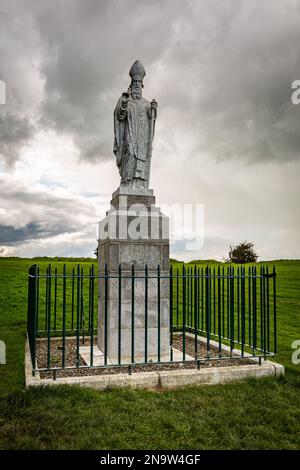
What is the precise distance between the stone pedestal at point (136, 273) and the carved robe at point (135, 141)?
44 cm

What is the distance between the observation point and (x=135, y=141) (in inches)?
321

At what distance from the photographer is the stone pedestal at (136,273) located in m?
7.32

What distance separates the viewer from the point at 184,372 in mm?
6152

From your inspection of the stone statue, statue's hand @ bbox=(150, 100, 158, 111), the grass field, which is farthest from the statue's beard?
Result: the grass field

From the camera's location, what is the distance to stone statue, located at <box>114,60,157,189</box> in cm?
814

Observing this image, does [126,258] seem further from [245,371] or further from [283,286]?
[283,286]

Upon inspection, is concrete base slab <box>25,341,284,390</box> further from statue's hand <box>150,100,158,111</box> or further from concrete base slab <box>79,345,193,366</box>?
statue's hand <box>150,100,158,111</box>

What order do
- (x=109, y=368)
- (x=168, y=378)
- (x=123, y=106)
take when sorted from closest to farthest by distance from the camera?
1. (x=168, y=378)
2. (x=109, y=368)
3. (x=123, y=106)

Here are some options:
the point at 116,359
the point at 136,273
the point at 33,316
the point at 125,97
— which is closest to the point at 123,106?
the point at 125,97

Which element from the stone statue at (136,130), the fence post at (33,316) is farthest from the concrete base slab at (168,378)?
the stone statue at (136,130)

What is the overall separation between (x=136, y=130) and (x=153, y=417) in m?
5.52

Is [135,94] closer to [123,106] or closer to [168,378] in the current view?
[123,106]

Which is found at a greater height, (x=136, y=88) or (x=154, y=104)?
(x=136, y=88)
